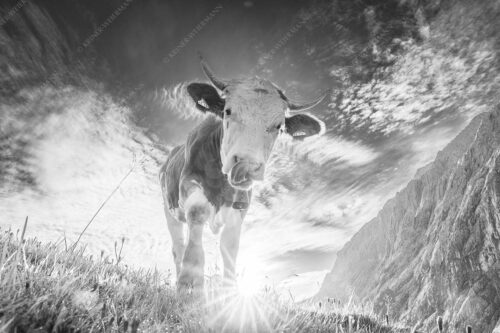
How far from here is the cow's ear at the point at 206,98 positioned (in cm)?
535

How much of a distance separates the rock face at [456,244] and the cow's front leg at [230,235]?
81.0 meters

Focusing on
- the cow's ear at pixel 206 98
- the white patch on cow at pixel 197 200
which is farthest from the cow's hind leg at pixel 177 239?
the cow's ear at pixel 206 98

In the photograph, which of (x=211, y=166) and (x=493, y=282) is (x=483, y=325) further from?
(x=211, y=166)

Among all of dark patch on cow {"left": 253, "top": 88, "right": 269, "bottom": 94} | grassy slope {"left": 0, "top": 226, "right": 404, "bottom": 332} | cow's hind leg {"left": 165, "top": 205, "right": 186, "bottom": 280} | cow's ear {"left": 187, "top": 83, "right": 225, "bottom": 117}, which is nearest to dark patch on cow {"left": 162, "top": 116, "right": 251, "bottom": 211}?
cow's ear {"left": 187, "top": 83, "right": 225, "bottom": 117}

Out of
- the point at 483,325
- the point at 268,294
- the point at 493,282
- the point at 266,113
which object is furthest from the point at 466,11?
the point at 493,282

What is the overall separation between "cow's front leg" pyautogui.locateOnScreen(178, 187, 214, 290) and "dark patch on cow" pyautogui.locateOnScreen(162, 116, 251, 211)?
15 cm

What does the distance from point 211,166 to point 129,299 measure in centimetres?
334

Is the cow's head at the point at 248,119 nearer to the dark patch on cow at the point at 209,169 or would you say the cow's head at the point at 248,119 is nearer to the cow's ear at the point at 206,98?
the cow's ear at the point at 206,98

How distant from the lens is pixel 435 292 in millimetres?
114312

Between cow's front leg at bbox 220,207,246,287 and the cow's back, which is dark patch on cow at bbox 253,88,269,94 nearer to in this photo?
cow's front leg at bbox 220,207,246,287

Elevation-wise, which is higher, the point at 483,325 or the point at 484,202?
the point at 484,202

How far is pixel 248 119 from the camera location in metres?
4.76

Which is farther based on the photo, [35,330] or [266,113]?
[266,113]

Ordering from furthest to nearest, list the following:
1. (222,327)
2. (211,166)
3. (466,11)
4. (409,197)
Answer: (409,197)
(466,11)
(211,166)
(222,327)
